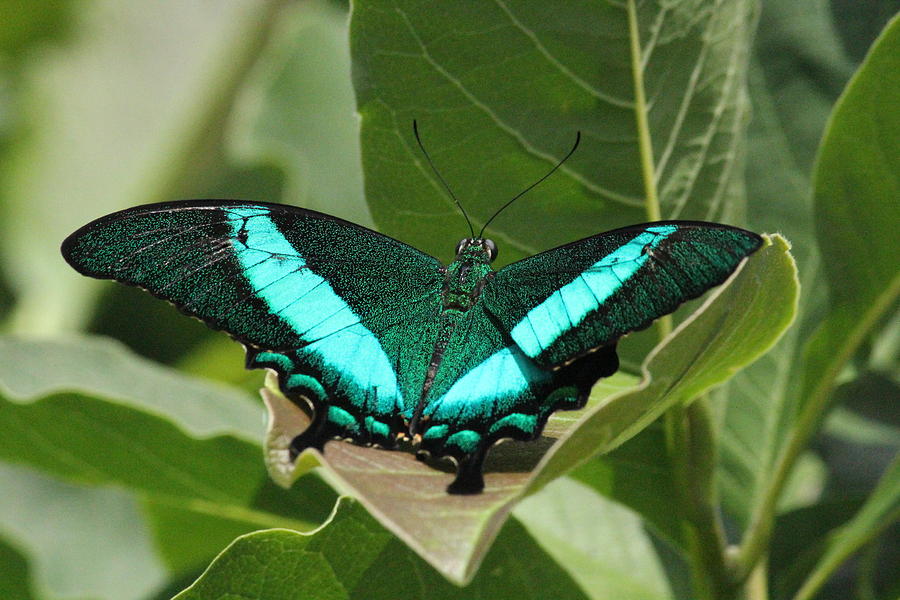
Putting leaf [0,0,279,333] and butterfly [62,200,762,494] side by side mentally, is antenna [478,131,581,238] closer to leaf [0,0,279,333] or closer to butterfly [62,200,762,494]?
butterfly [62,200,762,494]

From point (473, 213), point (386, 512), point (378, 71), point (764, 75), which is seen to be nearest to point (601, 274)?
point (473, 213)

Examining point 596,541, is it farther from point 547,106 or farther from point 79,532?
point 79,532

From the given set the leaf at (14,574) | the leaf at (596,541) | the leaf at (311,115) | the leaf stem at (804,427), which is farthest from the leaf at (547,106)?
the leaf at (311,115)

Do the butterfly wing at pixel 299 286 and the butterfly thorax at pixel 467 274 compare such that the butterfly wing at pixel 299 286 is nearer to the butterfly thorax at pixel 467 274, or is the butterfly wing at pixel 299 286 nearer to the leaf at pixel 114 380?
the butterfly thorax at pixel 467 274

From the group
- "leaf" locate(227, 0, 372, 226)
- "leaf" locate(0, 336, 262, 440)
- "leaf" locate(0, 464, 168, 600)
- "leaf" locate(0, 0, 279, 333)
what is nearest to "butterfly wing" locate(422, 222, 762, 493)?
"leaf" locate(0, 336, 262, 440)

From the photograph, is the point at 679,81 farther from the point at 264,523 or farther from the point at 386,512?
the point at 264,523
